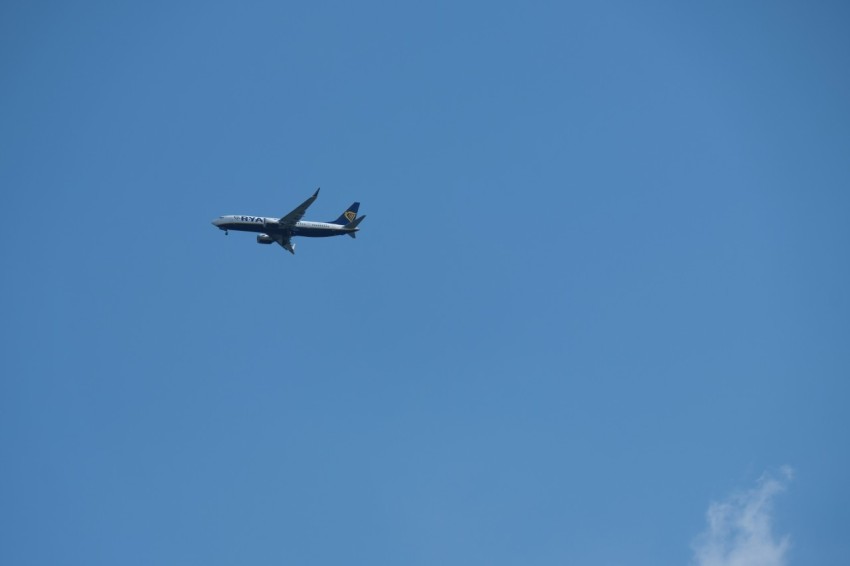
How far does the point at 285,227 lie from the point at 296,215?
3.18 meters

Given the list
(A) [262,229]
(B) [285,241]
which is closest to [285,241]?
(B) [285,241]

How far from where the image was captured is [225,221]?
182 m

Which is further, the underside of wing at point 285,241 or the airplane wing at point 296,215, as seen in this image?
the underside of wing at point 285,241

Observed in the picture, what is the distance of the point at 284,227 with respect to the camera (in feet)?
596

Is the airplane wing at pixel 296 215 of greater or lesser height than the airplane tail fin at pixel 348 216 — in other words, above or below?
below

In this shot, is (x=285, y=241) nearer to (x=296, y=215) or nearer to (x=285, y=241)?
(x=285, y=241)

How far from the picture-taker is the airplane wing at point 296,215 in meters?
177

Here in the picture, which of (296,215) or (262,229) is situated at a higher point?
(296,215)

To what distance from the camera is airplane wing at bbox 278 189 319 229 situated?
177012mm

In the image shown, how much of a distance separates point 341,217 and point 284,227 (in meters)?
11.6

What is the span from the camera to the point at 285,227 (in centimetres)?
18162

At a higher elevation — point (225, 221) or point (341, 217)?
point (341, 217)

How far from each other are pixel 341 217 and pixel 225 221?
785 inches

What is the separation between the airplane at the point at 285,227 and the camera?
181125 millimetres
